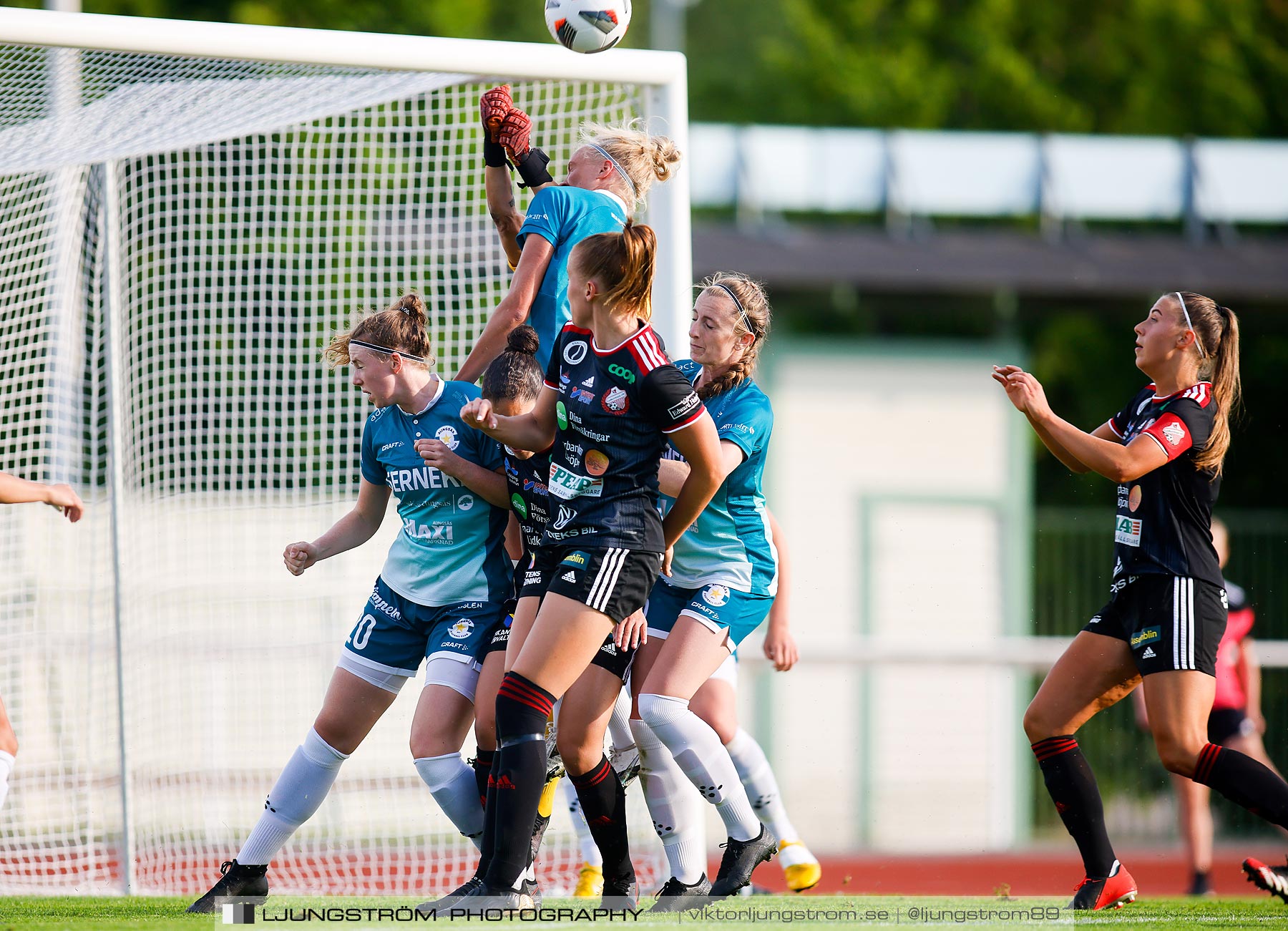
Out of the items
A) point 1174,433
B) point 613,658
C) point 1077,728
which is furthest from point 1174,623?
point 613,658

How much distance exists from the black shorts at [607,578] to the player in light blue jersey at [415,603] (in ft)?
2.23

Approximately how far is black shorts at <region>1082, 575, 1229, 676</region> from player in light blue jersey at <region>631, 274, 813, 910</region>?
123cm

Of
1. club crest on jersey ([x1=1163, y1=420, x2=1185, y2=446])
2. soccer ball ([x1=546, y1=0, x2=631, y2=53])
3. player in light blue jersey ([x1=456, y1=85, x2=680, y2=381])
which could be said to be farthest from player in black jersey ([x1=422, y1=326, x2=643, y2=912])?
club crest on jersey ([x1=1163, y1=420, x2=1185, y2=446])

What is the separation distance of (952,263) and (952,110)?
42.3 ft

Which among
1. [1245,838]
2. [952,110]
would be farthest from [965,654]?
[952,110]

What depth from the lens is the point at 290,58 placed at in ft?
18.5

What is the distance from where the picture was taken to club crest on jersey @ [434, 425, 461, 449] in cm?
470

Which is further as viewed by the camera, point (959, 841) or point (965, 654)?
point (959, 841)

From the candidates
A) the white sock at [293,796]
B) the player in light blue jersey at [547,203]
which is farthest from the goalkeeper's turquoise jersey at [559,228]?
the white sock at [293,796]

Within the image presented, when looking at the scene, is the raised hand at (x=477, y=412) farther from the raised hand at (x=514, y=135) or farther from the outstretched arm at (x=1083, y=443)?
the outstretched arm at (x=1083, y=443)

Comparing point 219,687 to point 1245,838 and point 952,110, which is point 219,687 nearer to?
point 1245,838

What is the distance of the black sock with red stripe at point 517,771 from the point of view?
3998 millimetres

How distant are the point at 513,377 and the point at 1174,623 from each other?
2292 millimetres

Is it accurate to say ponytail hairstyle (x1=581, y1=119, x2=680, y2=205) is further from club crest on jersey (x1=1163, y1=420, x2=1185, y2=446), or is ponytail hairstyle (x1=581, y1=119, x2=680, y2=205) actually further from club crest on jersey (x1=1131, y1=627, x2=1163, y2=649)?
club crest on jersey (x1=1131, y1=627, x2=1163, y2=649)
